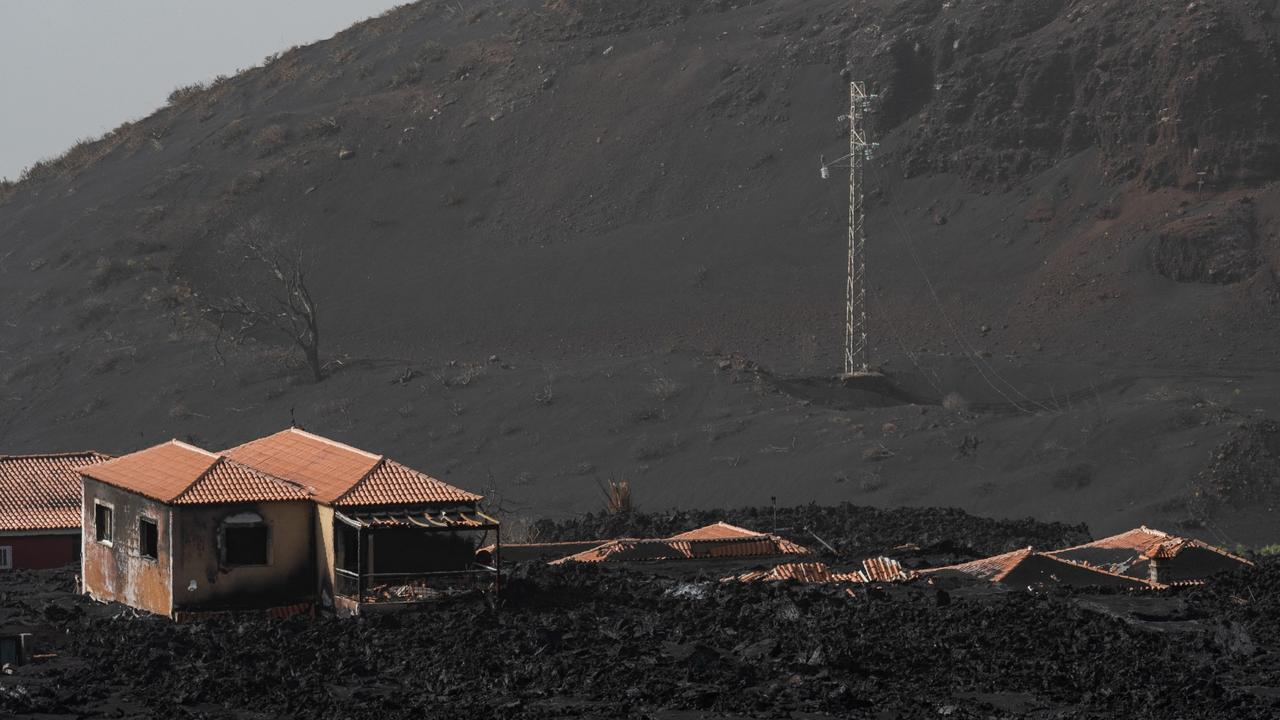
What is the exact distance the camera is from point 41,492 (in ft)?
148

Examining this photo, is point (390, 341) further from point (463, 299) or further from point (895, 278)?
point (895, 278)

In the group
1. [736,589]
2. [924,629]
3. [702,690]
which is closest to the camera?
[702,690]

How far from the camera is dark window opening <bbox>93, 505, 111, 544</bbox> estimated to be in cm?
3666

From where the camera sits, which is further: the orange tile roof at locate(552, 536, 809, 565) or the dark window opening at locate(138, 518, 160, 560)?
the orange tile roof at locate(552, 536, 809, 565)

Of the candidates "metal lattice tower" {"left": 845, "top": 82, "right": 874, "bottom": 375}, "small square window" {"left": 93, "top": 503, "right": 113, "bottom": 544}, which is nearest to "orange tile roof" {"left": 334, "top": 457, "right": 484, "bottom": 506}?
"small square window" {"left": 93, "top": 503, "right": 113, "bottom": 544}

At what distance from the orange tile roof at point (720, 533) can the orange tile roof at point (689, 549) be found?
285 mm

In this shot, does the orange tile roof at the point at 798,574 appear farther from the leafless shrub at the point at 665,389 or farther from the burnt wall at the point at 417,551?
the leafless shrub at the point at 665,389

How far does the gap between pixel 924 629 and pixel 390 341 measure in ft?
150

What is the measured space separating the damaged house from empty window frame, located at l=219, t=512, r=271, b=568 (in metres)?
0.02

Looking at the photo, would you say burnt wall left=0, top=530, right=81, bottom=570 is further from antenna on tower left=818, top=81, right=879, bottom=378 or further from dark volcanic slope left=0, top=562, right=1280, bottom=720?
antenna on tower left=818, top=81, right=879, bottom=378

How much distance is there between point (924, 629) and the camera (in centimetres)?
2972

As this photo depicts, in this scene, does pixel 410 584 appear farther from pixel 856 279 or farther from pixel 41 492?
pixel 856 279

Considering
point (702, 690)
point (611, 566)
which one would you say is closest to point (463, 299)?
point (611, 566)

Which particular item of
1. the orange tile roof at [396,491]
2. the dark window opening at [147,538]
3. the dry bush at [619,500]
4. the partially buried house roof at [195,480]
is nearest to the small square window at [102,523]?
the partially buried house roof at [195,480]
